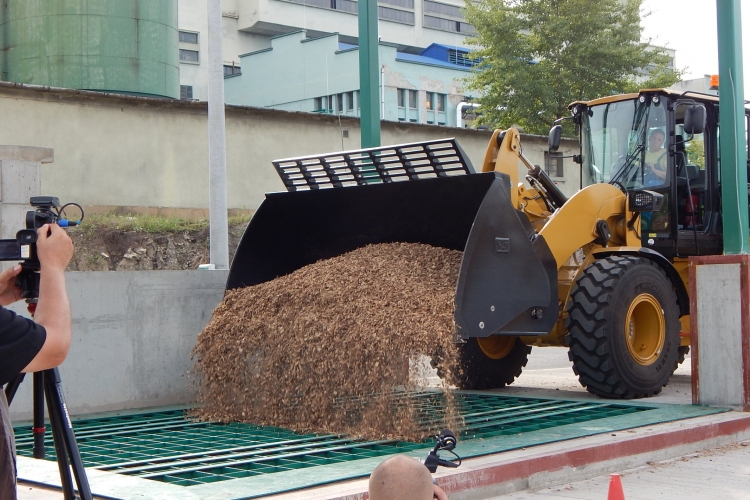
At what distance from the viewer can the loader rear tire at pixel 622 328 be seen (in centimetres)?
888

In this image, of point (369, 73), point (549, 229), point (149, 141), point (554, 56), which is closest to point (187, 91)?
point (554, 56)

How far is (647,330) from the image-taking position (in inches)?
376

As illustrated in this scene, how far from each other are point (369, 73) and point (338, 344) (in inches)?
193

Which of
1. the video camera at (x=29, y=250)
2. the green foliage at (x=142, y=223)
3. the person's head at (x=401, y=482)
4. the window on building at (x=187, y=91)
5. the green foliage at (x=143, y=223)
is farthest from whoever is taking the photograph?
the window on building at (x=187, y=91)

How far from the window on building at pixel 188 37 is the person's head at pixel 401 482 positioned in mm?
51771

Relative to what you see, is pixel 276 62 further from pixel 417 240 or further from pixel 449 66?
pixel 417 240

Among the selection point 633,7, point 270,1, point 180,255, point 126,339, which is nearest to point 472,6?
point 633,7

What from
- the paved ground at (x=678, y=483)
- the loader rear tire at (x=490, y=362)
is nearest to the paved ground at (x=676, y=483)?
the paved ground at (x=678, y=483)

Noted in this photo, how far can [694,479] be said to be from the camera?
658 centimetres

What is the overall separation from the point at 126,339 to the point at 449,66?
4642 cm

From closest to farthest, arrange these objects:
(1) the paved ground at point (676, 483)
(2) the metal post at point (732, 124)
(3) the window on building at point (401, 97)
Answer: (1) the paved ground at point (676, 483)
(2) the metal post at point (732, 124)
(3) the window on building at point (401, 97)

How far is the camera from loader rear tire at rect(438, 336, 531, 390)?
10234 mm

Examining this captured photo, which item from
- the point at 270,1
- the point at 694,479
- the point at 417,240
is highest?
the point at 270,1

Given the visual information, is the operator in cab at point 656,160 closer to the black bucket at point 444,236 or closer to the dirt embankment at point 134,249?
the black bucket at point 444,236
